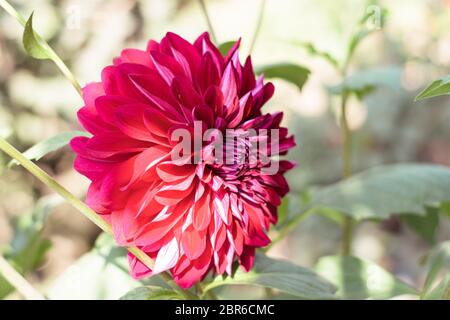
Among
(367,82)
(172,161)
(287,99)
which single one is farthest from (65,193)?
(287,99)

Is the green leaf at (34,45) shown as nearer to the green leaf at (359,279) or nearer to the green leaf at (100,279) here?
the green leaf at (100,279)

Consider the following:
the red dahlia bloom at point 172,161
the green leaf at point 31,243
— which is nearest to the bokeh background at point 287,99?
the green leaf at point 31,243

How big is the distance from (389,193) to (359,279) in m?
0.10

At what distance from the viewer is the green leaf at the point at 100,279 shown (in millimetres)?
453

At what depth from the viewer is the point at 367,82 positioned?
2.01ft

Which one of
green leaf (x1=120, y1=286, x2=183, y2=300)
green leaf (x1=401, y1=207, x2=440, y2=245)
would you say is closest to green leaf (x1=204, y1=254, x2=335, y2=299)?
green leaf (x1=120, y1=286, x2=183, y2=300)

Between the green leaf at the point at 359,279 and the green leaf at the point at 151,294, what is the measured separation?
0.51ft

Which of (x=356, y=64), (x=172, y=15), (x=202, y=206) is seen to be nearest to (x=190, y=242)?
(x=202, y=206)

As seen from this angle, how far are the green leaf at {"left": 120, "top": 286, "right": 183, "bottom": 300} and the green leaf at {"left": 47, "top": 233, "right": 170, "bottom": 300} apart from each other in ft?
0.21

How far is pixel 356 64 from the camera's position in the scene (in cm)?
128

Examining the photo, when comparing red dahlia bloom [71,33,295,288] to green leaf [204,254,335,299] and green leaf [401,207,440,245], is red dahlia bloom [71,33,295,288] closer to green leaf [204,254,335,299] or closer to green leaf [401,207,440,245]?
green leaf [204,254,335,299]

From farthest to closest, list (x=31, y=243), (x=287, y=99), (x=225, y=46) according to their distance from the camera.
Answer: (x=287, y=99) < (x=31, y=243) < (x=225, y=46)

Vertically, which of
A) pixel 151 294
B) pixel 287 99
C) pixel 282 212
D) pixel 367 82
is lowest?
pixel 151 294
